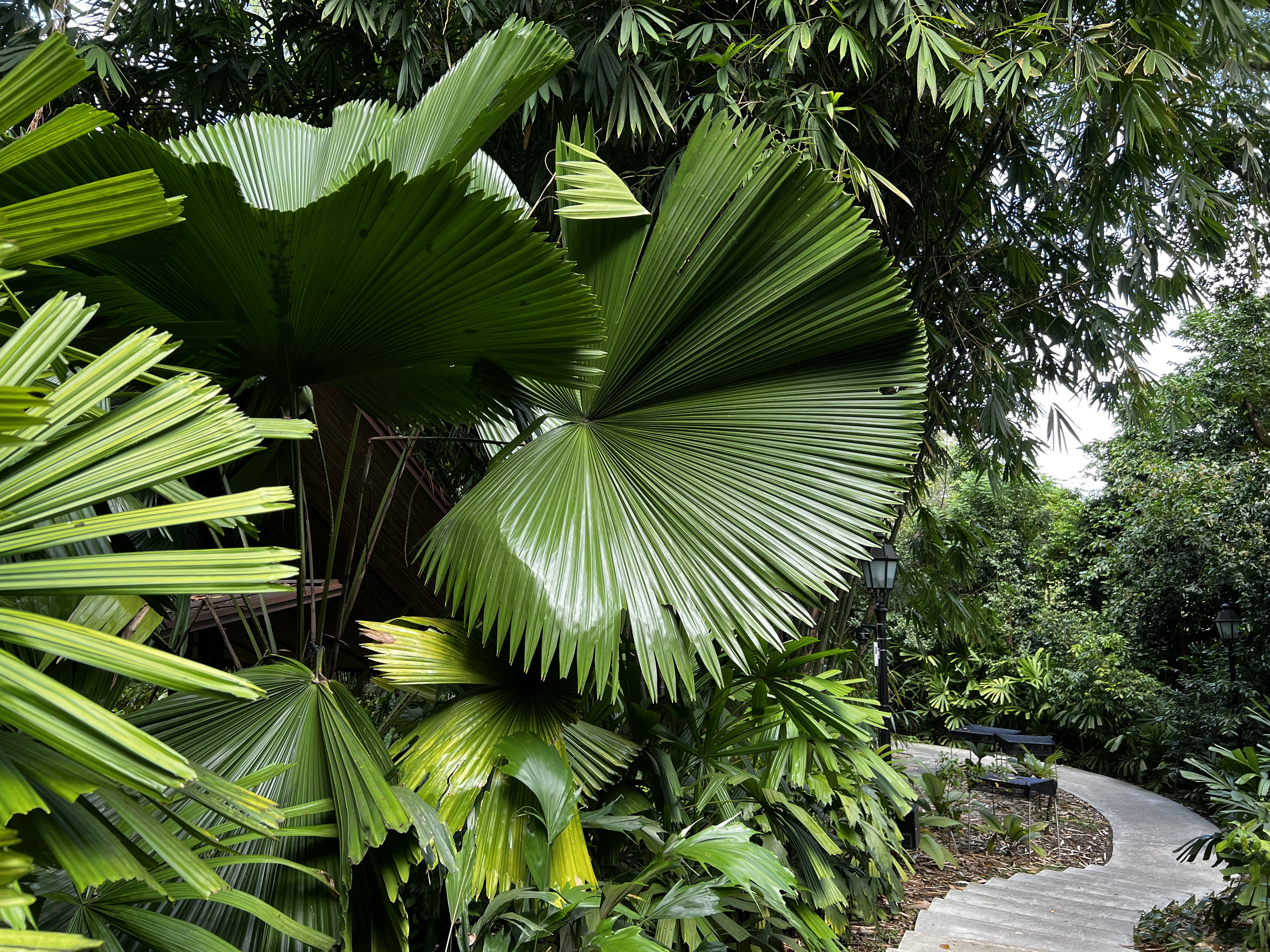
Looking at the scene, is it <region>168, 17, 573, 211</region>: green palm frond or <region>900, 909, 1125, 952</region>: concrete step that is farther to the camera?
<region>900, 909, 1125, 952</region>: concrete step

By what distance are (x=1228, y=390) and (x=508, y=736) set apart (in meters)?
9.20

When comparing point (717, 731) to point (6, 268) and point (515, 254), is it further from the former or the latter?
point (6, 268)

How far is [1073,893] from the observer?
491cm

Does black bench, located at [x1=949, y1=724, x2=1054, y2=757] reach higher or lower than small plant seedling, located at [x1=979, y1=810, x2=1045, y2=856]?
higher

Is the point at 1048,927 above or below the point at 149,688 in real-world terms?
below

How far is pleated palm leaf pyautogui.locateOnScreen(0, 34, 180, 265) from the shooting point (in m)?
0.74

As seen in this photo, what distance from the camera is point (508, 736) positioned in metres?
1.52

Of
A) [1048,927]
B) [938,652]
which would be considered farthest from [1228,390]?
[1048,927]

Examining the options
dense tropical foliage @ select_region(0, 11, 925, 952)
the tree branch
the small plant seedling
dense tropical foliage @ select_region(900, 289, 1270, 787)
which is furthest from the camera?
the tree branch

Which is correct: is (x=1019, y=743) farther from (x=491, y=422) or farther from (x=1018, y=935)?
(x=491, y=422)

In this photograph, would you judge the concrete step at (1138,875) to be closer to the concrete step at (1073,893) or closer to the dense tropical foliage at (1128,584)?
the concrete step at (1073,893)

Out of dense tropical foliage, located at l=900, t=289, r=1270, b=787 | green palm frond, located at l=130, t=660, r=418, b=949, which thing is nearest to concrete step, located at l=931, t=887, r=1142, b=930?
dense tropical foliage, located at l=900, t=289, r=1270, b=787

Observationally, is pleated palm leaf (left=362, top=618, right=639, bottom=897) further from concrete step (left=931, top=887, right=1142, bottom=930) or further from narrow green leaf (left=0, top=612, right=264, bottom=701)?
concrete step (left=931, top=887, right=1142, bottom=930)

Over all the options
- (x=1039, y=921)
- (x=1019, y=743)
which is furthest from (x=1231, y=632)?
(x=1039, y=921)
